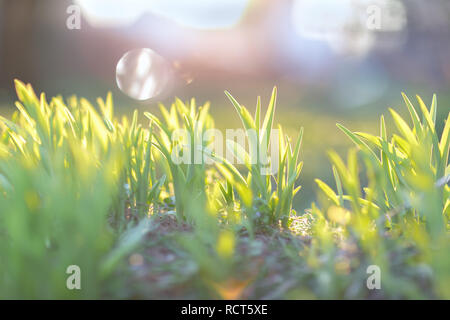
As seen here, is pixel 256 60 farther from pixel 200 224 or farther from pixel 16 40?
pixel 200 224

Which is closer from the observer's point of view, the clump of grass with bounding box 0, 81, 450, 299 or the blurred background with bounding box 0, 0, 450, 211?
the clump of grass with bounding box 0, 81, 450, 299

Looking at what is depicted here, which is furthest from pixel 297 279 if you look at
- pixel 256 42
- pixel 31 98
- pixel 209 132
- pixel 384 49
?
pixel 384 49

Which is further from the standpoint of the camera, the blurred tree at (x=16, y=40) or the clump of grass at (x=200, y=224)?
the blurred tree at (x=16, y=40)

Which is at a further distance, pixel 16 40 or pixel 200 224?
pixel 16 40

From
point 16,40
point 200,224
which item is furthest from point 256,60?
point 200,224

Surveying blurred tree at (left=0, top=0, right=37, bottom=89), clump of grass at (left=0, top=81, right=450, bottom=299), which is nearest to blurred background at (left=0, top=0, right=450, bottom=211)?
blurred tree at (left=0, top=0, right=37, bottom=89)

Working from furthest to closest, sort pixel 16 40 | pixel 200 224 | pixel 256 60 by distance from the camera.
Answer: pixel 256 60
pixel 16 40
pixel 200 224

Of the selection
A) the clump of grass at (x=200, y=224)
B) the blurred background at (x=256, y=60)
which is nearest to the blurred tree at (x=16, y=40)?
the blurred background at (x=256, y=60)

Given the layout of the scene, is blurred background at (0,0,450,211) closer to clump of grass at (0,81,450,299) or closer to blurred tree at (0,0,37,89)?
blurred tree at (0,0,37,89)

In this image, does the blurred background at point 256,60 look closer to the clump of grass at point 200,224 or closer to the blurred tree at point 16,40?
the blurred tree at point 16,40

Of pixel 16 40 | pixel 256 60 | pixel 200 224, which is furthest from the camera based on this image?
pixel 256 60
